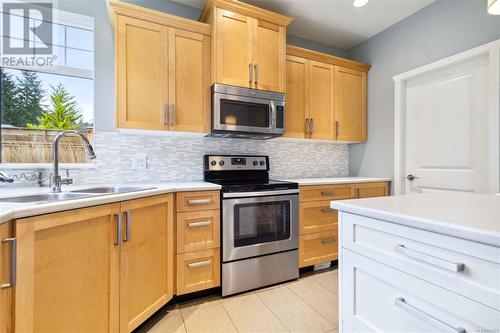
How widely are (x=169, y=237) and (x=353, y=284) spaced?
128 cm

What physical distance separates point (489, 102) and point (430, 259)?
2148 mm

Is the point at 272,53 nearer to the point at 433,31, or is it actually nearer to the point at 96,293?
the point at 433,31

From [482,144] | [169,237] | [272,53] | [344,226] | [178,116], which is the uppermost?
[272,53]

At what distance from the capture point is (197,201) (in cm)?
182

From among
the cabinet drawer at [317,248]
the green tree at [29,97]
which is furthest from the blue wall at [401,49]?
the green tree at [29,97]

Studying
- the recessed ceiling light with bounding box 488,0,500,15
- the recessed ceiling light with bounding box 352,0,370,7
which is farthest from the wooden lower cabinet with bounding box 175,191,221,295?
the recessed ceiling light with bounding box 352,0,370,7

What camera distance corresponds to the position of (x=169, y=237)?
5.60 ft

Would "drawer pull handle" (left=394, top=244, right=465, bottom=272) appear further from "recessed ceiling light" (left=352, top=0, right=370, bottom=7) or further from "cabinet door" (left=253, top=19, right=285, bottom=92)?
"recessed ceiling light" (left=352, top=0, right=370, bottom=7)

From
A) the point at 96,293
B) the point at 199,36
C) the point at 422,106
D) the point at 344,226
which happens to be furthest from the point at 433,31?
the point at 96,293

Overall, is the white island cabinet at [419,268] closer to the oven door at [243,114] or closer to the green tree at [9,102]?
the oven door at [243,114]

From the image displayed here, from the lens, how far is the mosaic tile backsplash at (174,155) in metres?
2.06

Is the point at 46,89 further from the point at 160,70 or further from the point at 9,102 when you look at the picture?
the point at 160,70

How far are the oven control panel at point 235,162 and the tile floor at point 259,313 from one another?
3.83ft

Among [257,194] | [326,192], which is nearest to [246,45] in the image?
[257,194]
